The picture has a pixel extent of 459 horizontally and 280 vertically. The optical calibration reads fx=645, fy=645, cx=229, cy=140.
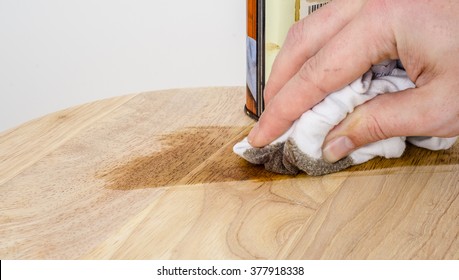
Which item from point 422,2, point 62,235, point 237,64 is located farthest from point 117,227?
point 237,64

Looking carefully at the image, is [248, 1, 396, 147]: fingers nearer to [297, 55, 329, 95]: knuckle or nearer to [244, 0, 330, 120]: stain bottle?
[297, 55, 329, 95]: knuckle

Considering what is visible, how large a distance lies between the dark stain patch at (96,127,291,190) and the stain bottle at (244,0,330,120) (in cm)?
8

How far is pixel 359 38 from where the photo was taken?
0.64 m

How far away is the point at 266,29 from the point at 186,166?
0.67 ft

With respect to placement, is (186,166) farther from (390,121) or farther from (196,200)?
(390,121)

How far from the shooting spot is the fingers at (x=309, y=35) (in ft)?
2.27

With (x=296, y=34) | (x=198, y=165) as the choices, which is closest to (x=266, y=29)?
(x=296, y=34)

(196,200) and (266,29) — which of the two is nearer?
(196,200)

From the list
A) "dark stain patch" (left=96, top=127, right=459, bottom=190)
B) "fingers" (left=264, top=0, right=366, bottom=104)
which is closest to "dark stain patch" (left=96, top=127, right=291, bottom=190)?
"dark stain patch" (left=96, top=127, right=459, bottom=190)

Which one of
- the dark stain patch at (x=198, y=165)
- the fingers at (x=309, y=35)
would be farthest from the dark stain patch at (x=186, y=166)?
→ the fingers at (x=309, y=35)

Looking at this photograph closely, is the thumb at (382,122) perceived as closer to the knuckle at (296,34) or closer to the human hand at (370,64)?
the human hand at (370,64)

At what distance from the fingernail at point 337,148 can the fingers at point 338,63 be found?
0.05 m

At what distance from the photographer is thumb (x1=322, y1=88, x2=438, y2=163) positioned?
0.64 m

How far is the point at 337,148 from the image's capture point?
689mm
